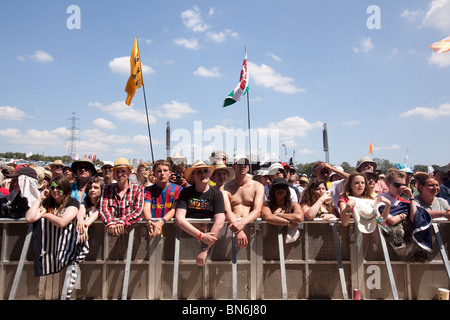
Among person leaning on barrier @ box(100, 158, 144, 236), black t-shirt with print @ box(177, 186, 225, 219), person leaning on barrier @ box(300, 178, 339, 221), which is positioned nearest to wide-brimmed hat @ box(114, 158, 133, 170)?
person leaning on barrier @ box(100, 158, 144, 236)

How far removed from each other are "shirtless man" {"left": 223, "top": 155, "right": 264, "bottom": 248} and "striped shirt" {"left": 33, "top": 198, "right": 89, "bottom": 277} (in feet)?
6.48

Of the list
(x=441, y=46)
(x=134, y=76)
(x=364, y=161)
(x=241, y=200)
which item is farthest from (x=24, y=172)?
(x=441, y=46)

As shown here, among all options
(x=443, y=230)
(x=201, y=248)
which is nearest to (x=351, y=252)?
(x=443, y=230)

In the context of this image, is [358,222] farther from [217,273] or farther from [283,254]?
[217,273]

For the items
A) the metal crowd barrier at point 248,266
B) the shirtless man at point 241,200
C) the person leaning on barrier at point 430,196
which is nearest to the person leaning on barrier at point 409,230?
the metal crowd barrier at point 248,266

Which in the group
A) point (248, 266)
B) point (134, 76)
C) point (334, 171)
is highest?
point (134, 76)

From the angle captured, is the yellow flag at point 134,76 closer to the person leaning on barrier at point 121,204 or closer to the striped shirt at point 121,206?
the person leaning on barrier at point 121,204

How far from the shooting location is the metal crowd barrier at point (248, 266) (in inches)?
149

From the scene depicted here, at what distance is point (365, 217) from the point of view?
3.77 metres

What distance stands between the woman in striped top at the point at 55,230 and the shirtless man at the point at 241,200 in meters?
1.98

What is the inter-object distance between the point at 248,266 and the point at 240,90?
23.4ft

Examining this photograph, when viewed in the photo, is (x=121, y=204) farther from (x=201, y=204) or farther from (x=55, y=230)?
(x=201, y=204)
